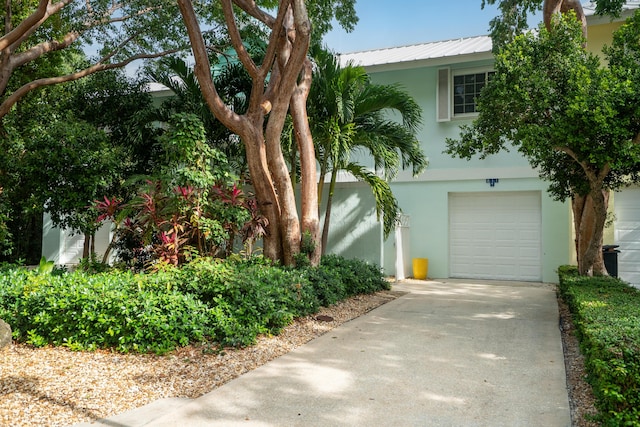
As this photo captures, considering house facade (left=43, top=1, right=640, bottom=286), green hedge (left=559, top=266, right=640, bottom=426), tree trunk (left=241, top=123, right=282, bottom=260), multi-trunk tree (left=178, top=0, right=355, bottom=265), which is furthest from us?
house facade (left=43, top=1, right=640, bottom=286)

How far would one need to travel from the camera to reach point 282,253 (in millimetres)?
8977

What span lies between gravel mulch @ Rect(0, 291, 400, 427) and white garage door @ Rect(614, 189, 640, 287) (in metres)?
8.99

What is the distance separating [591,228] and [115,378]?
27.6ft

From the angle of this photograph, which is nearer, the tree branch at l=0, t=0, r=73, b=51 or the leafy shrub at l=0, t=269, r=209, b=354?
the leafy shrub at l=0, t=269, r=209, b=354

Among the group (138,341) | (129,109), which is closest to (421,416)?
(138,341)

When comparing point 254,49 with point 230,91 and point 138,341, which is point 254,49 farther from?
point 138,341

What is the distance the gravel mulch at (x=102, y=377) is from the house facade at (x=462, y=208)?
6846mm

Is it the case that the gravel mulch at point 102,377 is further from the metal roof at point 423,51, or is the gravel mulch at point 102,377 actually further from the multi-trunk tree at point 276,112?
the metal roof at point 423,51

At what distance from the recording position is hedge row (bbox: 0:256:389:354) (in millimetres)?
5620

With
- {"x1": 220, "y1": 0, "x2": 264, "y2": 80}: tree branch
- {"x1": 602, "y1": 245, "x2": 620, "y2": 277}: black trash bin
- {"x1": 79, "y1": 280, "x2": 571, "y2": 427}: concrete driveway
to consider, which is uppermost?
{"x1": 220, "y1": 0, "x2": 264, "y2": 80}: tree branch

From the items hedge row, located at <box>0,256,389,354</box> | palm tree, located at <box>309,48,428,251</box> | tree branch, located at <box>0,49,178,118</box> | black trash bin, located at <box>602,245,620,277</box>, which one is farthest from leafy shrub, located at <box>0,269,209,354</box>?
black trash bin, located at <box>602,245,620,277</box>

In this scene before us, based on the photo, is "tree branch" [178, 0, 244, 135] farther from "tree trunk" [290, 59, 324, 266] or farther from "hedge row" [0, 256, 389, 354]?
"hedge row" [0, 256, 389, 354]

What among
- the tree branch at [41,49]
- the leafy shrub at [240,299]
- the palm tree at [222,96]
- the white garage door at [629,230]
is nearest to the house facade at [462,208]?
the white garage door at [629,230]

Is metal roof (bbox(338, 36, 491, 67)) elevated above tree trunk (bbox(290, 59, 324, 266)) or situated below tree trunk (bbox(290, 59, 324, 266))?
above
